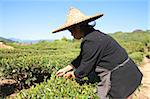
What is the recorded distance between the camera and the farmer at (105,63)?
12.5 ft

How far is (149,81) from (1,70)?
728 cm

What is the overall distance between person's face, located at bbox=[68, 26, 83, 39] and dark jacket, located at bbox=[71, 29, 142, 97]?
91mm

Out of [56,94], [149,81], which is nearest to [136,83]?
[56,94]

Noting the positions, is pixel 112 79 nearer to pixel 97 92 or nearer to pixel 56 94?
pixel 97 92

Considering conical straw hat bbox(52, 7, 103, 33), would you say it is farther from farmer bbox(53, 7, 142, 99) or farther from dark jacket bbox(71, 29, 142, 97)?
dark jacket bbox(71, 29, 142, 97)

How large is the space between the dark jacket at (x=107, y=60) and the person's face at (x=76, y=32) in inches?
3.6

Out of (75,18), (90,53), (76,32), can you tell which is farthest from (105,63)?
(75,18)

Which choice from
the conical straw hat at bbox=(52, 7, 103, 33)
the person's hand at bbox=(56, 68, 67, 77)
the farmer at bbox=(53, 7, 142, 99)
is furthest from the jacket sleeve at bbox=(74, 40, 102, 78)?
→ the person's hand at bbox=(56, 68, 67, 77)

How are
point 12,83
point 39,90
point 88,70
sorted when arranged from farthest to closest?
point 12,83 < point 39,90 < point 88,70

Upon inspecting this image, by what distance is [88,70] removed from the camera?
12.7 ft

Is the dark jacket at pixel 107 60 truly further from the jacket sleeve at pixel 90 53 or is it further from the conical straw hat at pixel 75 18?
the conical straw hat at pixel 75 18

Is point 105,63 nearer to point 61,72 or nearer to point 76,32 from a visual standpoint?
point 76,32

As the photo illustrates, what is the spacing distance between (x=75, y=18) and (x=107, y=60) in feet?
2.58

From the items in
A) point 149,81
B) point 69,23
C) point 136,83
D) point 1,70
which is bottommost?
point 149,81
